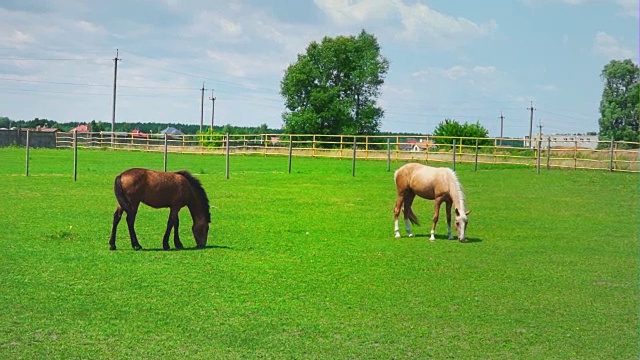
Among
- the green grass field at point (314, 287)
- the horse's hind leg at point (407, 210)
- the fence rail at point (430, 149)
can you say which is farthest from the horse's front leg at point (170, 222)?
the fence rail at point (430, 149)

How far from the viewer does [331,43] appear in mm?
72562

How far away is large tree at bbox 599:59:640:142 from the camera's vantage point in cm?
6475

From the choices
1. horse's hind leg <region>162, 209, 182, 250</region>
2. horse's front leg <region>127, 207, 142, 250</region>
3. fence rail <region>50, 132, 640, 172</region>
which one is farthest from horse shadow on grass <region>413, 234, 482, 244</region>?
fence rail <region>50, 132, 640, 172</region>

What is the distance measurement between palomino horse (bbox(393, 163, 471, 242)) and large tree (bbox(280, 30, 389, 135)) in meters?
55.6

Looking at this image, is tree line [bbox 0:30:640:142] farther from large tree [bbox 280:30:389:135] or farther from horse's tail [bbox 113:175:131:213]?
horse's tail [bbox 113:175:131:213]

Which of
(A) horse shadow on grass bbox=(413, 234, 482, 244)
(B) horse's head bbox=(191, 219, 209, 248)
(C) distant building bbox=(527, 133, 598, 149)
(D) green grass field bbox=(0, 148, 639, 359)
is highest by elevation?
(C) distant building bbox=(527, 133, 598, 149)

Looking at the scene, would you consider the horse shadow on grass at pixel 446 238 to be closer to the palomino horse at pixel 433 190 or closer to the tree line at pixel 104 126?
the palomino horse at pixel 433 190

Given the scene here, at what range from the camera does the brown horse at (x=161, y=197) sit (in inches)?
435

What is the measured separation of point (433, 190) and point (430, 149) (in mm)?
31215

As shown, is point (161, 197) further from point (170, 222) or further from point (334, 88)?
point (334, 88)

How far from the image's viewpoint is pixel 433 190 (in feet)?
46.5

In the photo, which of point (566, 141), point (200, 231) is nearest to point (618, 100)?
point (566, 141)

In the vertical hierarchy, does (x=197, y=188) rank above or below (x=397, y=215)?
above

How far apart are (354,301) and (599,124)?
6360cm
